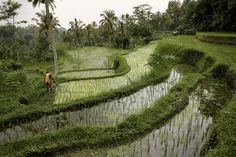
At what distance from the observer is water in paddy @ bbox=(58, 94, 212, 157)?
876cm

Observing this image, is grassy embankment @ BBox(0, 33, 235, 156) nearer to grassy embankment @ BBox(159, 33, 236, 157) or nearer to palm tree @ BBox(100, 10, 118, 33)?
grassy embankment @ BBox(159, 33, 236, 157)

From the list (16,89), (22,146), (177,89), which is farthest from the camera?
(16,89)

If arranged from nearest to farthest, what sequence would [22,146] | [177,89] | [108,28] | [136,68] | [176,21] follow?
1. [22,146]
2. [177,89]
3. [136,68]
4. [108,28]
5. [176,21]

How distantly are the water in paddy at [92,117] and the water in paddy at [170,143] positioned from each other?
1977 millimetres

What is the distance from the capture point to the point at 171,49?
82.3 feet

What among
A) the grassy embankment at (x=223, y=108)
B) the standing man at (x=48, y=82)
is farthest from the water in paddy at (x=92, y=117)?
the standing man at (x=48, y=82)

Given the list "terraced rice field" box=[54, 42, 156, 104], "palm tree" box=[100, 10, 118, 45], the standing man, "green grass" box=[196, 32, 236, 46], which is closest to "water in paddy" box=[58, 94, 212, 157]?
"terraced rice field" box=[54, 42, 156, 104]

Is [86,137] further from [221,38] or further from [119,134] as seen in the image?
[221,38]

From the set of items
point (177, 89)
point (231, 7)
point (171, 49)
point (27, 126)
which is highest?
point (231, 7)

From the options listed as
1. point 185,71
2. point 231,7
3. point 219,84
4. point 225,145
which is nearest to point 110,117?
point 225,145

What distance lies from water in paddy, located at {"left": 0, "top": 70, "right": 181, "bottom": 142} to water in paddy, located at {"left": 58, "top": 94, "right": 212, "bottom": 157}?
6.49ft

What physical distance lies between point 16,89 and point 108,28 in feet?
116

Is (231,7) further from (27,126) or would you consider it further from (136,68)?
(27,126)

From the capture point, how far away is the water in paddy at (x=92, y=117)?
1103cm
